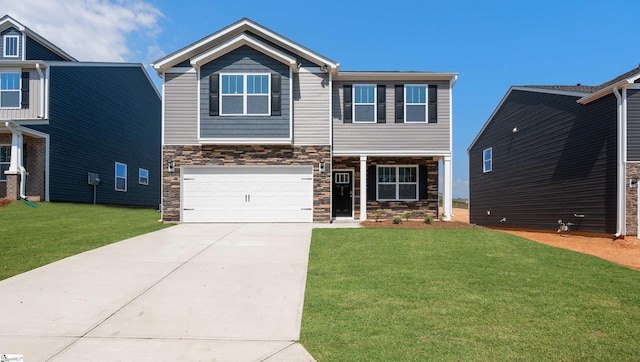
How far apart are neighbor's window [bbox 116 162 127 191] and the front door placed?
45.9 feet

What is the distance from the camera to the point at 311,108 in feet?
47.6

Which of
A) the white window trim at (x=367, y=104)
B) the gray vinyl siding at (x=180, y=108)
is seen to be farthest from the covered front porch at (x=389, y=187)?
the gray vinyl siding at (x=180, y=108)

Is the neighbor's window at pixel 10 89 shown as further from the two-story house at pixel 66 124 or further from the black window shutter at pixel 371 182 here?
the black window shutter at pixel 371 182

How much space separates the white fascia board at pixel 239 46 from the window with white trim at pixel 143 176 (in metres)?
14.2

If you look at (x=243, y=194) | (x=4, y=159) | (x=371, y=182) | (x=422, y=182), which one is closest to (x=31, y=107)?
(x=4, y=159)

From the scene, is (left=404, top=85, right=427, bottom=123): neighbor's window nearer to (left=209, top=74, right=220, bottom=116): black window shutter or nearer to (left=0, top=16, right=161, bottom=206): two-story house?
(left=209, top=74, right=220, bottom=116): black window shutter

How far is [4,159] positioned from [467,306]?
67.6 ft

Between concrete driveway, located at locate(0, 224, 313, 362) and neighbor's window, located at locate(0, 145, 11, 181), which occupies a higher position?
neighbor's window, located at locate(0, 145, 11, 181)

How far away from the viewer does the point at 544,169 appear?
17.0 metres

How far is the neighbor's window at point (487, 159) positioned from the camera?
22047mm

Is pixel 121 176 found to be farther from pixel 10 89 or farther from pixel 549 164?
pixel 549 164

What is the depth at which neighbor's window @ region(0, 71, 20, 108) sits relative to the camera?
1858 cm

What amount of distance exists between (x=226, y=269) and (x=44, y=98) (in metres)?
16.4

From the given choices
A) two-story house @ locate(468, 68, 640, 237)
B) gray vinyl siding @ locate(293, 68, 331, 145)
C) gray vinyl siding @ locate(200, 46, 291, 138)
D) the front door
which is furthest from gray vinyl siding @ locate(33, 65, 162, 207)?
two-story house @ locate(468, 68, 640, 237)
